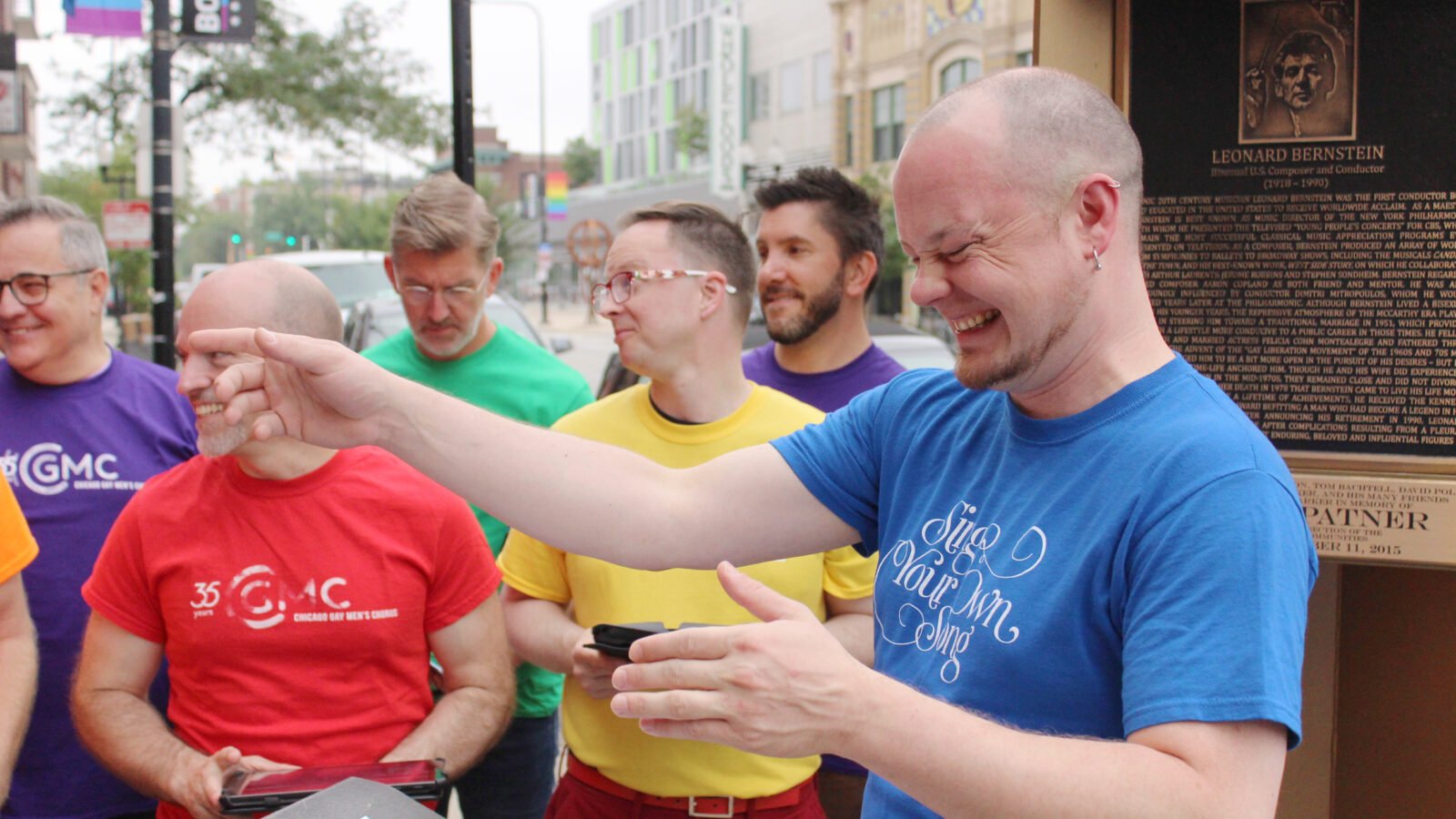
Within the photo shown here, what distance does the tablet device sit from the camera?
7.27ft

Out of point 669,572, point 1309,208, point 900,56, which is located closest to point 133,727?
point 669,572

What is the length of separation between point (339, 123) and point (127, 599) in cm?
1831

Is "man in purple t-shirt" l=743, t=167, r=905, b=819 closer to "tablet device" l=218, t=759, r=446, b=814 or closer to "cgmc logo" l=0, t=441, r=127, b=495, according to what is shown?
"cgmc logo" l=0, t=441, r=127, b=495

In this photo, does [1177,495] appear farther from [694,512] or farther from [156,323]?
[156,323]

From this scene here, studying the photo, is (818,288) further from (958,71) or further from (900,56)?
(900,56)

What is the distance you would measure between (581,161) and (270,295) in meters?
80.8

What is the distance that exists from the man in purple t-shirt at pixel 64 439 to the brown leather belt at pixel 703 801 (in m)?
1.19

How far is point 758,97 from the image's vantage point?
159ft

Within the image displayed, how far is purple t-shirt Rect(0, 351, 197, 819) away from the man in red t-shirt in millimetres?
405

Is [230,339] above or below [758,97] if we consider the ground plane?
below

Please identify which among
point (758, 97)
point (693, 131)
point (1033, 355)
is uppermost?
point (758, 97)

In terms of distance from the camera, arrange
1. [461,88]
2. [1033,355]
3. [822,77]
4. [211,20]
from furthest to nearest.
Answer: [822,77] → [211,20] → [461,88] → [1033,355]

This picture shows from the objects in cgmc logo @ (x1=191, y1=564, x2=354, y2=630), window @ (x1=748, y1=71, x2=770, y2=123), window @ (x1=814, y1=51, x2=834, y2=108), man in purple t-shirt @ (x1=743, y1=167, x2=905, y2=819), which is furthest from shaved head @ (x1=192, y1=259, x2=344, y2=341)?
window @ (x1=748, y1=71, x2=770, y2=123)

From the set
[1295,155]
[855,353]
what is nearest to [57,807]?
[855,353]
